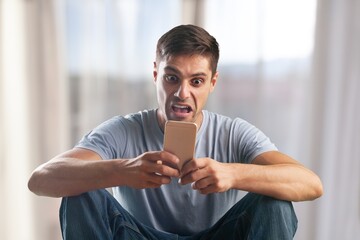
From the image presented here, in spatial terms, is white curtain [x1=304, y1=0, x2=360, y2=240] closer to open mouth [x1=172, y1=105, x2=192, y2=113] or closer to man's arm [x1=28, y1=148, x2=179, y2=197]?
open mouth [x1=172, y1=105, x2=192, y2=113]

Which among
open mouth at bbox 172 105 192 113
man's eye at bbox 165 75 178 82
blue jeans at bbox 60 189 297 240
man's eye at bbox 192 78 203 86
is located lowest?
blue jeans at bbox 60 189 297 240

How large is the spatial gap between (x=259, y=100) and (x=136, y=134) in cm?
69

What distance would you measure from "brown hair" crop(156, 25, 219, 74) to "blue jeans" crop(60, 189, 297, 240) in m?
0.46

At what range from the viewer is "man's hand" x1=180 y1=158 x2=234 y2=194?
112 cm

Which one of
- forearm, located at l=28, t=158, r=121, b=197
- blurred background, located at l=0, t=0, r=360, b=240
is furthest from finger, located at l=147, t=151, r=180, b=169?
blurred background, located at l=0, t=0, r=360, b=240

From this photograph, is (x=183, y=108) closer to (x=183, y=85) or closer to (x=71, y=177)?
(x=183, y=85)

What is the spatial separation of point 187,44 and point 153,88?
0.66 m

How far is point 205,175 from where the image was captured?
1.14m

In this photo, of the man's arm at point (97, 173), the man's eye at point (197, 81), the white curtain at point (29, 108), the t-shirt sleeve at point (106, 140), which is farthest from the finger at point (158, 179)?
the white curtain at point (29, 108)

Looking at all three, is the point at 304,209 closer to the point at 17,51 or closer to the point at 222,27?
the point at 222,27

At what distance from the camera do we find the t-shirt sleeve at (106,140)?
4.27 ft

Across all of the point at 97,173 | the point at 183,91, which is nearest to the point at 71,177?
the point at 97,173

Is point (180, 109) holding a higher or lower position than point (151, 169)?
higher

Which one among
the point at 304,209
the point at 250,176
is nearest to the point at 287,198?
the point at 250,176
